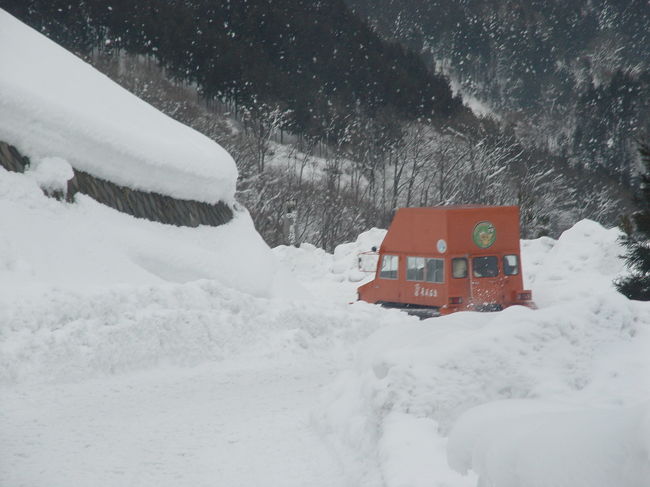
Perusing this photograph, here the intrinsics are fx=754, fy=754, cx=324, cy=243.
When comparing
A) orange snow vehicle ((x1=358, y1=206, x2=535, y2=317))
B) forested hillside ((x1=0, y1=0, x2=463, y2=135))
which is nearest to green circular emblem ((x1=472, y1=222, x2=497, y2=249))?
orange snow vehicle ((x1=358, y1=206, x2=535, y2=317))

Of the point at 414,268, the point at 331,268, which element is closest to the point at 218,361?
the point at 414,268

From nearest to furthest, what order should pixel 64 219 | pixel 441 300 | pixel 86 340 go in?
1. pixel 86 340
2. pixel 64 219
3. pixel 441 300

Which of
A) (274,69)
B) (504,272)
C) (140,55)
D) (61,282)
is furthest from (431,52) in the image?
(61,282)

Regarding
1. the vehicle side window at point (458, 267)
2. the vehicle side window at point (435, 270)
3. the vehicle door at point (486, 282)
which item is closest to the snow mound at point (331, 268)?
the vehicle side window at point (435, 270)

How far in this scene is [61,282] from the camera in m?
10.4

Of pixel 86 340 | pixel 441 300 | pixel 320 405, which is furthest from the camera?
pixel 441 300

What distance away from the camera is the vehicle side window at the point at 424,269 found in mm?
16531

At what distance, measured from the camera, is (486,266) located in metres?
16.8

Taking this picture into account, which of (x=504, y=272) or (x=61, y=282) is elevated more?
(x=504, y=272)

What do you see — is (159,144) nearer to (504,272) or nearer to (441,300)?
(441,300)

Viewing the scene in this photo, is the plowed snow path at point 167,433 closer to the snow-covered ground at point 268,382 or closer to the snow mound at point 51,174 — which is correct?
the snow-covered ground at point 268,382

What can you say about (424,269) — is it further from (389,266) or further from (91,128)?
(91,128)

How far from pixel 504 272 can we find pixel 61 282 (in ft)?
33.1

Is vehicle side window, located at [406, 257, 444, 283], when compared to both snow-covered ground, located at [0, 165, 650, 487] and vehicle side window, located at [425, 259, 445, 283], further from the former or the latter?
snow-covered ground, located at [0, 165, 650, 487]
